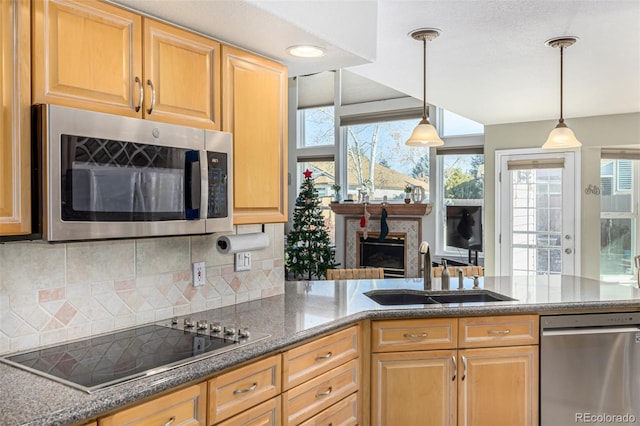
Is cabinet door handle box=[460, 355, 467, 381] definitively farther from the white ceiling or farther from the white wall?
the white wall

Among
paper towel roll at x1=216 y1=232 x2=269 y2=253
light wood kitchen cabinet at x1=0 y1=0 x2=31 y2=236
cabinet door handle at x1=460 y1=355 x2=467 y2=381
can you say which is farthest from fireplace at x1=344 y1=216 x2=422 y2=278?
light wood kitchen cabinet at x1=0 y1=0 x2=31 y2=236

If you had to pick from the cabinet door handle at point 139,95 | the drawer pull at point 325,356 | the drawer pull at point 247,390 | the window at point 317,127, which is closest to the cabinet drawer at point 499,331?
the drawer pull at point 325,356

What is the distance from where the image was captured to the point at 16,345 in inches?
64.7

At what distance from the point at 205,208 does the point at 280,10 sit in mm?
832

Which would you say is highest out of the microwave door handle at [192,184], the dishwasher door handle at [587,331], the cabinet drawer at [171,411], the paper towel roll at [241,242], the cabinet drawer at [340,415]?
the microwave door handle at [192,184]

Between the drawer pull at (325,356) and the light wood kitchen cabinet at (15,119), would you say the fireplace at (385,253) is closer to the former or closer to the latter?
the drawer pull at (325,356)

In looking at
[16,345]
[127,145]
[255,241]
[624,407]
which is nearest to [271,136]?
[255,241]

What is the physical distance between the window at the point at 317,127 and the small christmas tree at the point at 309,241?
1063mm

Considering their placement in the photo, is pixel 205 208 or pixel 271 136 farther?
pixel 271 136

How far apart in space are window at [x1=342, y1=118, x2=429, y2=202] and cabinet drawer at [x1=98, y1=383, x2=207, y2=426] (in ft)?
17.9

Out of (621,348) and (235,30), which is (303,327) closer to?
(235,30)

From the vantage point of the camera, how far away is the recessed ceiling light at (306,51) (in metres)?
2.27

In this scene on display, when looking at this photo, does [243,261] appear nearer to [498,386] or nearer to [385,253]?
[498,386]

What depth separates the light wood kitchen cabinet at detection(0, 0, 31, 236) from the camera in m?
1.44
